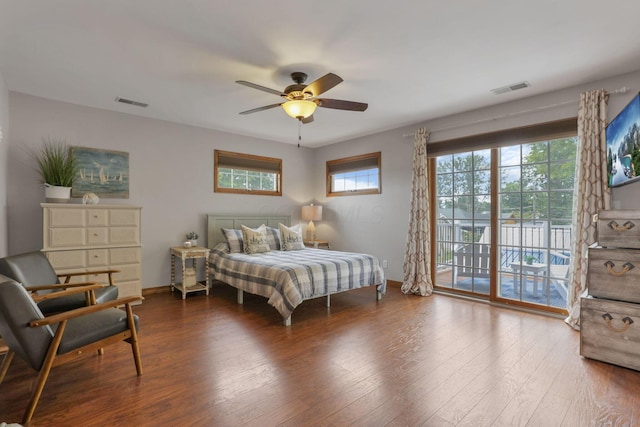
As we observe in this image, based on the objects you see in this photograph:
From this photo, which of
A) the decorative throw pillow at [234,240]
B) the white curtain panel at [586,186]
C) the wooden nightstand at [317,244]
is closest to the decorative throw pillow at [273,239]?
the decorative throw pillow at [234,240]

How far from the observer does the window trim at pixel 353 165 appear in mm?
5547

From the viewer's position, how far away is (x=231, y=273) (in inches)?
172

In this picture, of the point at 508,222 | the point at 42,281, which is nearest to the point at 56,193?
the point at 42,281

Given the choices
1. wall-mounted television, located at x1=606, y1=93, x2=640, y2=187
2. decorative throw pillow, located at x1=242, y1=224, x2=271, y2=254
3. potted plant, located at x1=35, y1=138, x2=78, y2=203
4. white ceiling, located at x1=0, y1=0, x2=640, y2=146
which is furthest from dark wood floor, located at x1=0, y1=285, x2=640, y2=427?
white ceiling, located at x1=0, y1=0, x2=640, y2=146

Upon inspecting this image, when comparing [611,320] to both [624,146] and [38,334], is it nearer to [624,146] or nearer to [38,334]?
[624,146]

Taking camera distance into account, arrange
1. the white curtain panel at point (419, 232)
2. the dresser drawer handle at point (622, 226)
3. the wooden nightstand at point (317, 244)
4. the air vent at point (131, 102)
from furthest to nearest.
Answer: the wooden nightstand at point (317, 244), the white curtain panel at point (419, 232), the air vent at point (131, 102), the dresser drawer handle at point (622, 226)

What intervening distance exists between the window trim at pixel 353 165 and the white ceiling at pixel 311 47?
5.24ft

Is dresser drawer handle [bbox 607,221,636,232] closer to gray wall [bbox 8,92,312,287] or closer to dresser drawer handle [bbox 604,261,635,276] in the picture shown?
dresser drawer handle [bbox 604,261,635,276]

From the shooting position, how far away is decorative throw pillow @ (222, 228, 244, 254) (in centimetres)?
488

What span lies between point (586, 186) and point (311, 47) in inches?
125

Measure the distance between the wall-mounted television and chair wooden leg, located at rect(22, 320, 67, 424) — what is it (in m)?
4.24

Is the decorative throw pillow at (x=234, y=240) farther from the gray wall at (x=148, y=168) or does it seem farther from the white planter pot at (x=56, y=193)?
the white planter pot at (x=56, y=193)

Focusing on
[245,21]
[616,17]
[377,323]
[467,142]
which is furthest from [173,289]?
[616,17]

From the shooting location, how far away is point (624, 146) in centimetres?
265
